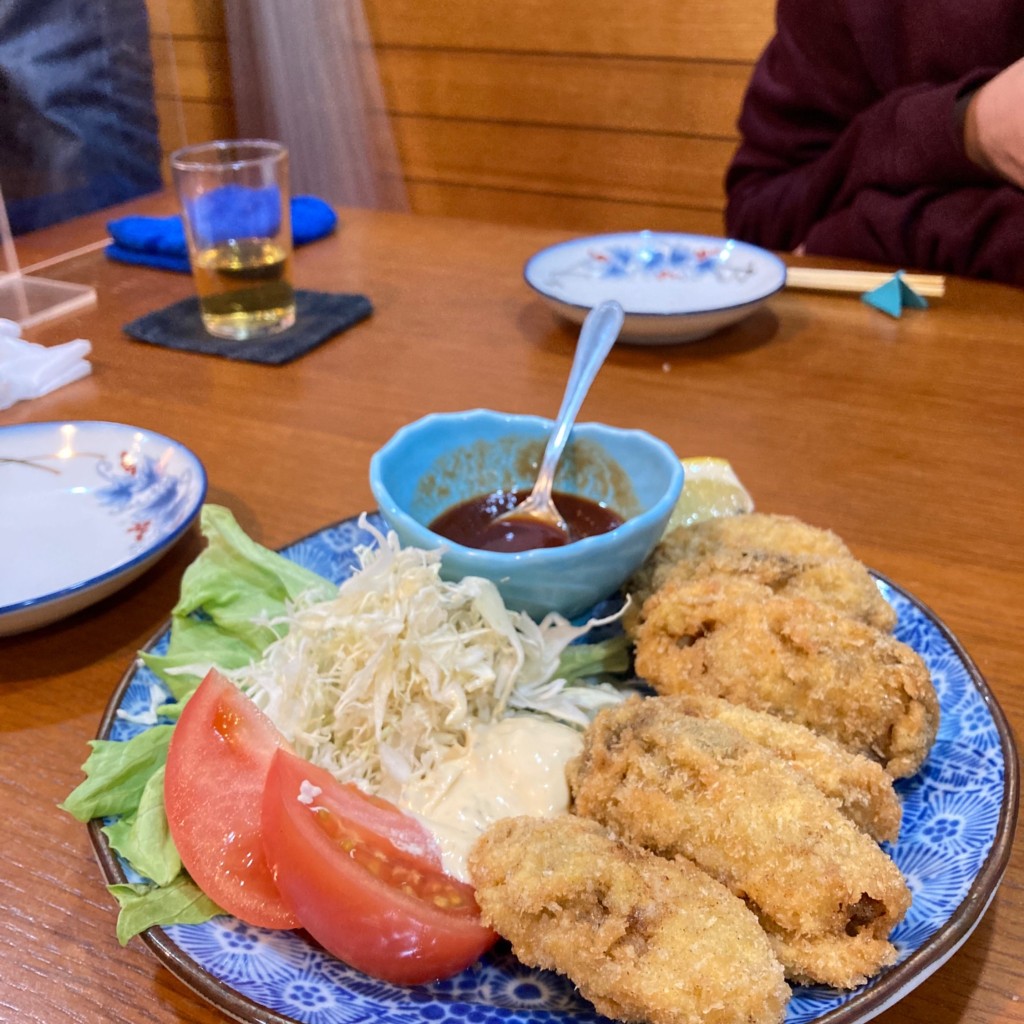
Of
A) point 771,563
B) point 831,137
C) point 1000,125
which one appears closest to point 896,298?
point 1000,125

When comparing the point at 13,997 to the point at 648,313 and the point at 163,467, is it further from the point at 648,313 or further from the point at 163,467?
the point at 648,313

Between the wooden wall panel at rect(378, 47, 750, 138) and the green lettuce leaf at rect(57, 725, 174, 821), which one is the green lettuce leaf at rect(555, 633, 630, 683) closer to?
the green lettuce leaf at rect(57, 725, 174, 821)

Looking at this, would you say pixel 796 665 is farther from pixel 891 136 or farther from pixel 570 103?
pixel 570 103

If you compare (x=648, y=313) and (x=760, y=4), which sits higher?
(x=760, y=4)

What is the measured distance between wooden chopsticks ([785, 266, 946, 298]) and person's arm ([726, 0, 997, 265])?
0.90 ft

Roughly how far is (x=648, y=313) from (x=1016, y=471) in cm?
83

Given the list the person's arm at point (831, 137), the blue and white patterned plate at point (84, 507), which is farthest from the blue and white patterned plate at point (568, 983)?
the person's arm at point (831, 137)

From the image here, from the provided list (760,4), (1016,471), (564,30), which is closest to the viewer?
(1016,471)

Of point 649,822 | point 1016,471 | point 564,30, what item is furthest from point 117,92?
point 649,822

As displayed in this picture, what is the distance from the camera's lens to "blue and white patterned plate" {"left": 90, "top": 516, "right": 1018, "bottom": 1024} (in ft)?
2.53

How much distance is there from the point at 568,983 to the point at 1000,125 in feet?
8.07

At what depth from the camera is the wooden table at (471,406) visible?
0.93 m

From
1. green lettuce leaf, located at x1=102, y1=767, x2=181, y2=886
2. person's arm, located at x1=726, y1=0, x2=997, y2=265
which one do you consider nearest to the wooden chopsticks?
person's arm, located at x1=726, y1=0, x2=997, y2=265

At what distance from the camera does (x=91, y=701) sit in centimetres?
126
